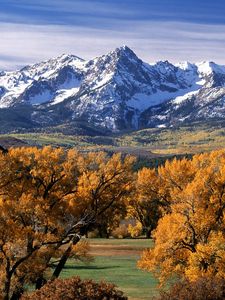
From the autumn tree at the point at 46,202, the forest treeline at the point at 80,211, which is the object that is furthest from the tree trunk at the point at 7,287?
the forest treeline at the point at 80,211

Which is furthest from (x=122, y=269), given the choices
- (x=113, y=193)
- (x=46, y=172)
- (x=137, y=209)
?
(x=137, y=209)

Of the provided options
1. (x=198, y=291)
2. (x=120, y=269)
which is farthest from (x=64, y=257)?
(x=120, y=269)

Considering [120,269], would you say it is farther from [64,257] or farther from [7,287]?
[7,287]

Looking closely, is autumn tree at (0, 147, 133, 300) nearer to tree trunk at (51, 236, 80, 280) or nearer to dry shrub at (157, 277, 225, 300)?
tree trunk at (51, 236, 80, 280)

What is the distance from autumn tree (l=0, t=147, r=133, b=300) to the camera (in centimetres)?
4144

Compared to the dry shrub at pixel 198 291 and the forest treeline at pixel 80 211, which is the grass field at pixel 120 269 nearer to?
the forest treeline at pixel 80 211

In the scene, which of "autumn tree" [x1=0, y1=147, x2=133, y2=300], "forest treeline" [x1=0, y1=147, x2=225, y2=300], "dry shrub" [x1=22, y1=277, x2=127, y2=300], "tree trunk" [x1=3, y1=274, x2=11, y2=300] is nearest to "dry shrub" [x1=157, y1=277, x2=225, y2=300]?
"dry shrub" [x1=22, y1=277, x2=127, y2=300]

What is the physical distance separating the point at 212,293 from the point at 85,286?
24.1ft

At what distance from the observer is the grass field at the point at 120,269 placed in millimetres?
58394

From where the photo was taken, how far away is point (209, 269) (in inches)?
1825

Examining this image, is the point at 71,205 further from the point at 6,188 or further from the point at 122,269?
the point at 122,269

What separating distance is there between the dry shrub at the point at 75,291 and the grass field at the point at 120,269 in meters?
21.6

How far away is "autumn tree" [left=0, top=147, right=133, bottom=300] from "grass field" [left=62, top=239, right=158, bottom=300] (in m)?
9.50

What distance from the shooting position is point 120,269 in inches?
2837
